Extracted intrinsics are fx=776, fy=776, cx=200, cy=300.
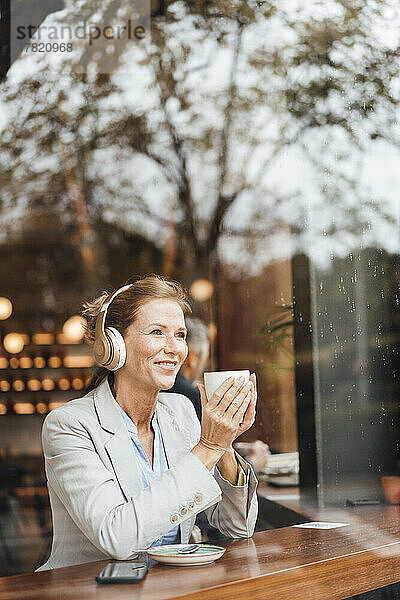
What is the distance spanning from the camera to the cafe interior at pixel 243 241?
272cm

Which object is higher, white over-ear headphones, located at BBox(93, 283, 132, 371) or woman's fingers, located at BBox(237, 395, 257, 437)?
white over-ear headphones, located at BBox(93, 283, 132, 371)

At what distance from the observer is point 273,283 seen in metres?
5.54

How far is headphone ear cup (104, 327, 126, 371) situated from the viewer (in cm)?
200

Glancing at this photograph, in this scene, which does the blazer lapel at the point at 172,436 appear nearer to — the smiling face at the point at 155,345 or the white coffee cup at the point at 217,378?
the smiling face at the point at 155,345

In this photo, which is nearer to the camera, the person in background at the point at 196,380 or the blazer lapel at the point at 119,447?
the blazer lapel at the point at 119,447

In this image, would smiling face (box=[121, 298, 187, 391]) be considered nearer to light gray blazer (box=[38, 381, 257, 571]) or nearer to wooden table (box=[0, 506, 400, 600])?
light gray blazer (box=[38, 381, 257, 571])

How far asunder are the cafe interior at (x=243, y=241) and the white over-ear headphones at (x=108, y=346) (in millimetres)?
544

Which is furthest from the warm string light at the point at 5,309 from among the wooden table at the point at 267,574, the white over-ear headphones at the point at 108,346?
the wooden table at the point at 267,574

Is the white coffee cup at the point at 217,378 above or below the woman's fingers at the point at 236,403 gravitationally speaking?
above

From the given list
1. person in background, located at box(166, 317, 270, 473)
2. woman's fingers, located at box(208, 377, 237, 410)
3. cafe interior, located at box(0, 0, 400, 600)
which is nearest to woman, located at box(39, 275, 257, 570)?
woman's fingers, located at box(208, 377, 237, 410)

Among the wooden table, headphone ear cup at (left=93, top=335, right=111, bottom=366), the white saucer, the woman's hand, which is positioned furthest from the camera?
headphone ear cup at (left=93, top=335, right=111, bottom=366)

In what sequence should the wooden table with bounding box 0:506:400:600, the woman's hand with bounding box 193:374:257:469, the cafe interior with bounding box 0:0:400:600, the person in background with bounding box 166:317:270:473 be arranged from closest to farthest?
the wooden table with bounding box 0:506:400:600
the woman's hand with bounding box 193:374:257:469
the cafe interior with bounding box 0:0:400:600
the person in background with bounding box 166:317:270:473

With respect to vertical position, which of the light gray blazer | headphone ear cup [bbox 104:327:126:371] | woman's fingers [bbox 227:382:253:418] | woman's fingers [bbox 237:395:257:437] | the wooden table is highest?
headphone ear cup [bbox 104:327:126:371]

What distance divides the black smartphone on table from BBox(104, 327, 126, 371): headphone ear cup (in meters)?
0.54
